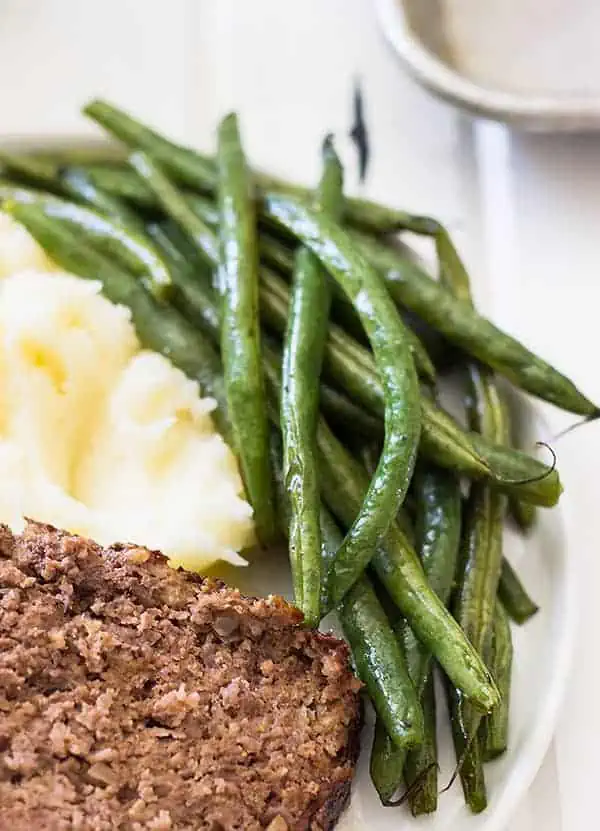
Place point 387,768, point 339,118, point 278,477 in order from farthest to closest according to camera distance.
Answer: point 339,118 → point 278,477 → point 387,768

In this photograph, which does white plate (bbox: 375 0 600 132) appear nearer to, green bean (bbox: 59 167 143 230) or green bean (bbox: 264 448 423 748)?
green bean (bbox: 59 167 143 230)

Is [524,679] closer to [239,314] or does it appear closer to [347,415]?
[347,415]

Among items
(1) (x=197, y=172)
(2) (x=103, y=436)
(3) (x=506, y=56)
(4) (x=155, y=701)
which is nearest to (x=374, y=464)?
(2) (x=103, y=436)

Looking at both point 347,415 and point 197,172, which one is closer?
point 347,415

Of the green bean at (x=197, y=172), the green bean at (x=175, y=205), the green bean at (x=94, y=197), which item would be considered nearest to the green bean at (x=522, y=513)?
the green bean at (x=197, y=172)

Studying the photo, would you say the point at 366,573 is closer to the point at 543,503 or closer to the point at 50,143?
the point at 543,503

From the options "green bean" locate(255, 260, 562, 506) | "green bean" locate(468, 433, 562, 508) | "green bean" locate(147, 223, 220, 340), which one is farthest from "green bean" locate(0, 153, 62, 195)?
"green bean" locate(468, 433, 562, 508)

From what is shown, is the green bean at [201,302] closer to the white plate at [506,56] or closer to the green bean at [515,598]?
Result: the green bean at [515,598]

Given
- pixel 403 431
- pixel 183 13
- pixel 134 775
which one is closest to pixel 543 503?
pixel 403 431
